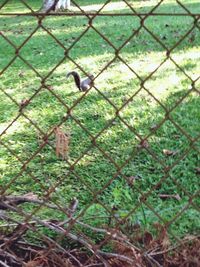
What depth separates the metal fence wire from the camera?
81.6 inches

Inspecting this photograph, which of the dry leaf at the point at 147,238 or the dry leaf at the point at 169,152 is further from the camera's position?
the dry leaf at the point at 169,152

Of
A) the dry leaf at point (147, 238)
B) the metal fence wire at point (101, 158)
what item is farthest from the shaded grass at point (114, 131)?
the dry leaf at point (147, 238)

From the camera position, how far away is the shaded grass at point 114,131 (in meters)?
2.91

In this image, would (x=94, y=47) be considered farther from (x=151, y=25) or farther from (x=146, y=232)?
(x=146, y=232)

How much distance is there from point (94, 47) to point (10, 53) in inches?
40.0

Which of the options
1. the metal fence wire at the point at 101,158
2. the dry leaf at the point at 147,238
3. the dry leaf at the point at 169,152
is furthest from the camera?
the dry leaf at the point at 169,152

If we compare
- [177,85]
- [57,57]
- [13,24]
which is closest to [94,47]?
[57,57]

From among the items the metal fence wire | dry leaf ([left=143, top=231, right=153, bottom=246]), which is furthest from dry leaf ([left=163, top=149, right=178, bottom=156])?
dry leaf ([left=143, top=231, right=153, bottom=246])

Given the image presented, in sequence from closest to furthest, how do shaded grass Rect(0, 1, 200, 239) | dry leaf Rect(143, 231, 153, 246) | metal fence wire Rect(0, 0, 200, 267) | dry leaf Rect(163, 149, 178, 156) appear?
metal fence wire Rect(0, 0, 200, 267) → dry leaf Rect(143, 231, 153, 246) → shaded grass Rect(0, 1, 200, 239) → dry leaf Rect(163, 149, 178, 156)

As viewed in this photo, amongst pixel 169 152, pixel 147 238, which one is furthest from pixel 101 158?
pixel 147 238

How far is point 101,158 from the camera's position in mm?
3555

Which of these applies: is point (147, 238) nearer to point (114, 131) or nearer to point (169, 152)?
point (169, 152)

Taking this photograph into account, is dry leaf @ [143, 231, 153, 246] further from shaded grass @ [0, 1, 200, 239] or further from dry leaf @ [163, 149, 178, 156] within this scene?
dry leaf @ [163, 149, 178, 156]

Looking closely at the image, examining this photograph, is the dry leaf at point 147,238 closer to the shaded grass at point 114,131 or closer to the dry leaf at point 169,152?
the shaded grass at point 114,131
